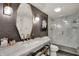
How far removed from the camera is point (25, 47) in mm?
1740

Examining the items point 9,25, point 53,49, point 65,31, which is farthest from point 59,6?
point 9,25

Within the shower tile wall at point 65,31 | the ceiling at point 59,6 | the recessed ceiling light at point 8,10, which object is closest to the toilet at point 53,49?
the shower tile wall at point 65,31

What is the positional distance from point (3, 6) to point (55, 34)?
929 millimetres

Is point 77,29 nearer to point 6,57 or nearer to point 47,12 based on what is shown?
point 47,12

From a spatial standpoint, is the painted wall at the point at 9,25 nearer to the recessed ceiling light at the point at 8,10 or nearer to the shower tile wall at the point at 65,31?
the recessed ceiling light at the point at 8,10

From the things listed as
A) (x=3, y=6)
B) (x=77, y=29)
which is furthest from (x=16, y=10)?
(x=77, y=29)

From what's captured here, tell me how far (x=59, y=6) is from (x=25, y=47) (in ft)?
2.84

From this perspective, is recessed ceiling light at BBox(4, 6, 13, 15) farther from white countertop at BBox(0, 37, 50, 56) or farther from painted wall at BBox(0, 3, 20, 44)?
white countertop at BBox(0, 37, 50, 56)

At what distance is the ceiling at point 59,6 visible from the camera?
5.92 feet

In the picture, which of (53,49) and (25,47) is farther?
(53,49)

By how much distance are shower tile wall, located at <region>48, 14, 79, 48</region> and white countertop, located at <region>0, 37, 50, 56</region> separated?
0.51 feet

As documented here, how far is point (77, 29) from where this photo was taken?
182 centimetres

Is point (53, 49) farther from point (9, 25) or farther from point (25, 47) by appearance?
point (9, 25)

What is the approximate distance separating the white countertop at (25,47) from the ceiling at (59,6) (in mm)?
434
